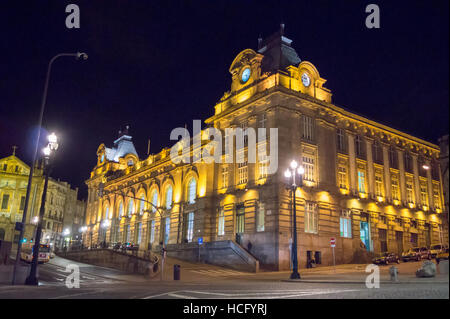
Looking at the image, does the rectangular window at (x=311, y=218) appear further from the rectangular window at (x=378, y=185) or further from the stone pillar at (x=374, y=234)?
the rectangular window at (x=378, y=185)

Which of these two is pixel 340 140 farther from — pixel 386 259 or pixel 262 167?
pixel 386 259

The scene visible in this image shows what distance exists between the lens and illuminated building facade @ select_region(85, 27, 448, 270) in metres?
40.6

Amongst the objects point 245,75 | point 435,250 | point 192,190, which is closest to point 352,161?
point 435,250

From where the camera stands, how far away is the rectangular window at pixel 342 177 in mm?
45616

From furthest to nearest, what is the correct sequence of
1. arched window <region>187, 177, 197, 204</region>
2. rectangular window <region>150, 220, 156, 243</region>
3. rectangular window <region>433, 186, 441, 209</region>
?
rectangular window <region>150, 220, 156, 243</region>
rectangular window <region>433, 186, 441, 209</region>
arched window <region>187, 177, 197, 204</region>

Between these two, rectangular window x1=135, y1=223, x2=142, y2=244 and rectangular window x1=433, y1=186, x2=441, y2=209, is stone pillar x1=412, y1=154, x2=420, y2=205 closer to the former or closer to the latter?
rectangular window x1=433, y1=186, x2=441, y2=209

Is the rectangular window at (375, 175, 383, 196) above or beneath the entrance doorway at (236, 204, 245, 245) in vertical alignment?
above

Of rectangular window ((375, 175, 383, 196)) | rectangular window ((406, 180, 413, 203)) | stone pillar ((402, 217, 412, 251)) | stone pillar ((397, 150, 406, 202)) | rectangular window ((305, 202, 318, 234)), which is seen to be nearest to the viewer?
rectangular window ((305, 202, 318, 234))

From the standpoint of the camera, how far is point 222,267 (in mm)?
40094

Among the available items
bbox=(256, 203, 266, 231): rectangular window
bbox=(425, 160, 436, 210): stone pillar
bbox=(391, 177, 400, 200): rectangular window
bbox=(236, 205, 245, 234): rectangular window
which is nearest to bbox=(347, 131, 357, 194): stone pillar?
bbox=(391, 177, 400, 200): rectangular window

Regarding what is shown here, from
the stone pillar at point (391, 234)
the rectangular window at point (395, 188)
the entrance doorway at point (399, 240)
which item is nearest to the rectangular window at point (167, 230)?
the stone pillar at point (391, 234)

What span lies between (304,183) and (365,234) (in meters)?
10.8

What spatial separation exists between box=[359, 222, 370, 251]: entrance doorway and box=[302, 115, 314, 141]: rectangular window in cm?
1136
